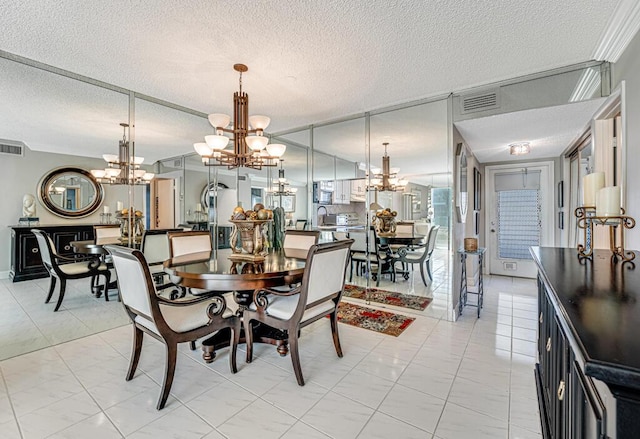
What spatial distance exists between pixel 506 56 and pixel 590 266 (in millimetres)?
2031

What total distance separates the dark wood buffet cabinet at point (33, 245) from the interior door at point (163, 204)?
68cm

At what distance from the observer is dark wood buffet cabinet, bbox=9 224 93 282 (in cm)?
302

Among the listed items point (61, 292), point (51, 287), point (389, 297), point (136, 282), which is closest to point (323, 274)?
point (136, 282)

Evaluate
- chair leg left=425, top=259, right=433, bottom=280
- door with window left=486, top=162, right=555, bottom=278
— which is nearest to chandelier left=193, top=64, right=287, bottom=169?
chair leg left=425, top=259, right=433, bottom=280

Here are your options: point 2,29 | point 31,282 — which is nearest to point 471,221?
point 2,29

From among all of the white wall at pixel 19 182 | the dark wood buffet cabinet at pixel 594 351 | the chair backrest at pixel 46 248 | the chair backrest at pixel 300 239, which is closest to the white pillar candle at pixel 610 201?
the dark wood buffet cabinet at pixel 594 351

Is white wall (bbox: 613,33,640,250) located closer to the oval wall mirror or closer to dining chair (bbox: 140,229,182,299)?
dining chair (bbox: 140,229,182,299)

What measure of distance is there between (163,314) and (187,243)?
49.7 inches

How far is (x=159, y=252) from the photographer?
3.51 meters

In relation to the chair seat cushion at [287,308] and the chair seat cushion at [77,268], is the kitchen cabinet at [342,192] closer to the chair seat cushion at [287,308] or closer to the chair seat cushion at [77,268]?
the chair seat cushion at [287,308]

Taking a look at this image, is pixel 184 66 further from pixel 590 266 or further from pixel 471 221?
pixel 471 221

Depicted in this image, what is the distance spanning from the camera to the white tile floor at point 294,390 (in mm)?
1625

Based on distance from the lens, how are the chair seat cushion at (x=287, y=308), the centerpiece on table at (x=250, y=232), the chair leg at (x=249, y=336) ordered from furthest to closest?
the centerpiece on table at (x=250, y=232) → the chair leg at (x=249, y=336) → the chair seat cushion at (x=287, y=308)

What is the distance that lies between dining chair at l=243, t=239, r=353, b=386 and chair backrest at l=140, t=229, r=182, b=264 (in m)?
1.82
